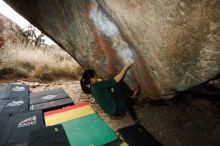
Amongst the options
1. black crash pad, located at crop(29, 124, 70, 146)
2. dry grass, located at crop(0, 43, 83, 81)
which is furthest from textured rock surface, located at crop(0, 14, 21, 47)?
black crash pad, located at crop(29, 124, 70, 146)

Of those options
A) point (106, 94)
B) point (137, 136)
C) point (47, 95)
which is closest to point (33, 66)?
point (47, 95)

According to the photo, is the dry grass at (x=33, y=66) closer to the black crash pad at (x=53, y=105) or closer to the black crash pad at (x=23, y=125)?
the black crash pad at (x=53, y=105)

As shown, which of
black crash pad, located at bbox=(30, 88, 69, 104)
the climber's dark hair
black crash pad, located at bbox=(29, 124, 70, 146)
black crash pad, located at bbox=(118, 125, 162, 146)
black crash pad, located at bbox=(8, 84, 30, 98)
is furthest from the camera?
black crash pad, located at bbox=(8, 84, 30, 98)

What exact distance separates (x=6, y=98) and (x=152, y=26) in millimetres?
2842

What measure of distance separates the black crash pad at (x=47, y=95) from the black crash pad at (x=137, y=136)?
4.59 feet

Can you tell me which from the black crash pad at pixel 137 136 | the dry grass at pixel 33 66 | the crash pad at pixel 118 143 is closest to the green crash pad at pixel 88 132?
the crash pad at pixel 118 143

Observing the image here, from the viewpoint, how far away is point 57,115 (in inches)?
120

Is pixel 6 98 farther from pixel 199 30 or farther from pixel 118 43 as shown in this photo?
pixel 199 30

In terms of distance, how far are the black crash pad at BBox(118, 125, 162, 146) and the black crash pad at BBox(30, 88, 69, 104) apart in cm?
140

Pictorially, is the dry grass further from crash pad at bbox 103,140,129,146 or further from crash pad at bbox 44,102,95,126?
crash pad at bbox 103,140,129,146

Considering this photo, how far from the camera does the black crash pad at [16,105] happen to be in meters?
3.13

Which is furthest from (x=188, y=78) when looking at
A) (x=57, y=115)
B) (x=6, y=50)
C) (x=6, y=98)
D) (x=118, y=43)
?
(x=6, y=50)

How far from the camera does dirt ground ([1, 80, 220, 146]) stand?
9.62 feet

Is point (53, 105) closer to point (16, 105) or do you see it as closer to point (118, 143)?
point (16, 105)
